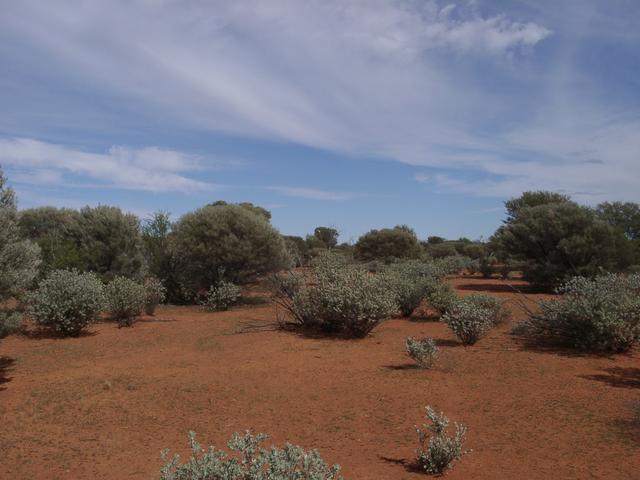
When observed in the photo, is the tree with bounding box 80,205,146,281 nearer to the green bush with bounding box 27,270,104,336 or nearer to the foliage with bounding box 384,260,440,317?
the green bush with bounding box 27,270,104,336

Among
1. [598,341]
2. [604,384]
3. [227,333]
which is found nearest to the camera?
[604,384]

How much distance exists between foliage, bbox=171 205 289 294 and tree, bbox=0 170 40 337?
10.3 m

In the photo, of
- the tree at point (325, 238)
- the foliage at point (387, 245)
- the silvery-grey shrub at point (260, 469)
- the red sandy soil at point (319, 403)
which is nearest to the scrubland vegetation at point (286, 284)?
the silvery-grey shrub at point (260, 469)

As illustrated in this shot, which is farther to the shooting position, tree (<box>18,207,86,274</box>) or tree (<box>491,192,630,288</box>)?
tree (<box>491,192,630,288</box>)

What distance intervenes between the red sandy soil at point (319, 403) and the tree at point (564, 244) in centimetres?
1090

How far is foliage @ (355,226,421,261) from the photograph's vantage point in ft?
105

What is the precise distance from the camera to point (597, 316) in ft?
32.0

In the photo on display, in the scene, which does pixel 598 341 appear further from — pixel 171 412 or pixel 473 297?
pixel 171 412

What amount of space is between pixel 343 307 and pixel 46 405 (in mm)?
6248

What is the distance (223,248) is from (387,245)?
15.4 metres

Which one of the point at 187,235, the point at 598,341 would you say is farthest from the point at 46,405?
the point at 187,235

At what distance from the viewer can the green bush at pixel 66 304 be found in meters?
11.7

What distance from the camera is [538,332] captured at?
37.3ft

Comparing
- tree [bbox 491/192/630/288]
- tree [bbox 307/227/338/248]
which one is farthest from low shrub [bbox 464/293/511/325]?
tree [bbox 307/227/338/248]
